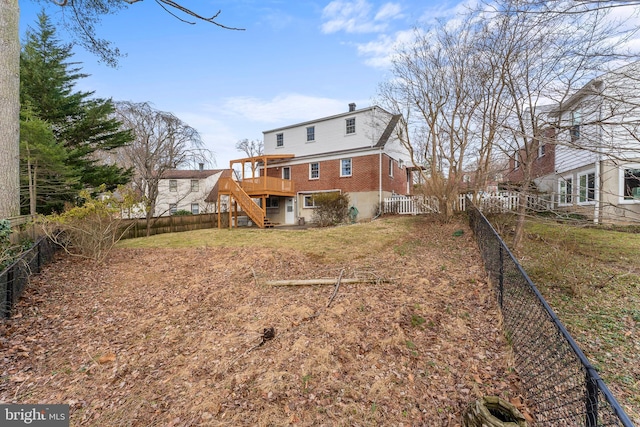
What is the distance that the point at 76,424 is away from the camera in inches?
116

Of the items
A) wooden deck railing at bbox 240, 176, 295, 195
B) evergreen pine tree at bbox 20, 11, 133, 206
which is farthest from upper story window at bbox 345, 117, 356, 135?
evergreen pine tree at bbox 20, 11, 133, 206

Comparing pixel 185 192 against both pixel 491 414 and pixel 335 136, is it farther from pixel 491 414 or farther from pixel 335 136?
pixel 491 414

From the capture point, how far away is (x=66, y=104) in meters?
14.2

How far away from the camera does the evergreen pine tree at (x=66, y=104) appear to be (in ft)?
44.0

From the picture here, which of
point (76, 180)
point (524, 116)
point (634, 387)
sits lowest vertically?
point (634, 387)

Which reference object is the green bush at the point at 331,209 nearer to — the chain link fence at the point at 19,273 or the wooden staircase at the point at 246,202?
the wooden staircase at the point at 246,202

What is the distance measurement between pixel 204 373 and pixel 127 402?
0.84 metres

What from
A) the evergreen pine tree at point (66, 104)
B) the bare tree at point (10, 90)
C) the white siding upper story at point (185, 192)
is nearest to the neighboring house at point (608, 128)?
the bare tree at point (10, 90)

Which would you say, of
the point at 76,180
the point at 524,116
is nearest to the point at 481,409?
the point at 524,116

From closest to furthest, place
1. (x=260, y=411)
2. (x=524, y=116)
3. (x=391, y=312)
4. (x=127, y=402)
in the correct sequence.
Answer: (x=260, y=411) < (x=127, y=402) < (x=391, y=312) < (x=524, y=116)

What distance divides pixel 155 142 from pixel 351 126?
14081 millimetres

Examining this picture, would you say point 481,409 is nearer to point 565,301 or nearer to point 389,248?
point 565,301

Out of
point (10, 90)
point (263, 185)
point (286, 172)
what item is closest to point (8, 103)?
point (10, 90)

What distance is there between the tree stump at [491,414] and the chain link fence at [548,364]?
12.9 inches
